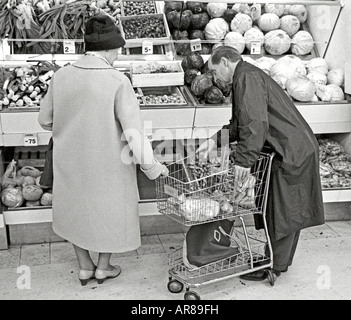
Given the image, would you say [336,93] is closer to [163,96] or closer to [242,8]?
[242,8]

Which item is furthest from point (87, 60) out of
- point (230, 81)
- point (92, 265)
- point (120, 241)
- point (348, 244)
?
point (348, 244)

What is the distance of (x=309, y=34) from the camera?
550cm

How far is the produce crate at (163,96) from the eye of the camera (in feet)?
15.3

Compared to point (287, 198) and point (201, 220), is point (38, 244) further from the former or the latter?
point (287, 198)

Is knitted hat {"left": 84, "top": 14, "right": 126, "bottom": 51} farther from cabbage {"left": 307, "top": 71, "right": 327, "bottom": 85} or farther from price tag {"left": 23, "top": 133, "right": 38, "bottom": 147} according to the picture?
cabbage {"left": 307, "top": 71, "right": 327, "bottom": 85}

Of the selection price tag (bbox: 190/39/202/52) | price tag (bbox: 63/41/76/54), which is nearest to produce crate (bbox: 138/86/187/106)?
price tag (bbox: 190/39/202/52)

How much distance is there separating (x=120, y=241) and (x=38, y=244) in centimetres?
112

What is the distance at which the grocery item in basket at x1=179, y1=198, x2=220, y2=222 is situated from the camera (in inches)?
139

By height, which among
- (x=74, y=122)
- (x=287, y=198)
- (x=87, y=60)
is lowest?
(x=287, y=198)

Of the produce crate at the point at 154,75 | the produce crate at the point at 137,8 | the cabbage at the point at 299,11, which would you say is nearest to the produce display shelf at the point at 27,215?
the produce crate at the point at 154,75

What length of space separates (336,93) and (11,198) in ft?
8.91

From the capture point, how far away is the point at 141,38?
5125mm

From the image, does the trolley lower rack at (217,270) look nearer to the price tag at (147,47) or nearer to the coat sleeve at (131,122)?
the coat sleeve at (131,122)

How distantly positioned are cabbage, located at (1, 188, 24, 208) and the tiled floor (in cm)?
33
